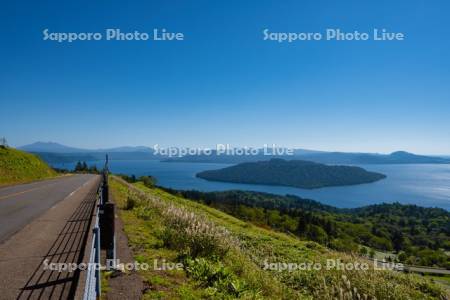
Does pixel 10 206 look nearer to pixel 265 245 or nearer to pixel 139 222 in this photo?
pixel 139 222

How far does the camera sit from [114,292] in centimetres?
577

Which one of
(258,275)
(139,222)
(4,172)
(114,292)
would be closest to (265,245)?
(139,222)

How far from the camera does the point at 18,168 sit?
36562 millimetres

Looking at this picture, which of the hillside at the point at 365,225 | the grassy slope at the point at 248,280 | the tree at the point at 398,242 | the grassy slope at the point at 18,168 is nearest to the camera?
the grassy slope at the point at 248,280

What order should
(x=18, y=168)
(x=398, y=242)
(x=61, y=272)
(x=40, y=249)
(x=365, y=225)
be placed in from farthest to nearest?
(x=365, y=225) → (x=398, y=242) → (x=18, y=168) → (x=40, y=249) → (x=61, y=272)

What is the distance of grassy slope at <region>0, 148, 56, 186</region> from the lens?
1277 inches

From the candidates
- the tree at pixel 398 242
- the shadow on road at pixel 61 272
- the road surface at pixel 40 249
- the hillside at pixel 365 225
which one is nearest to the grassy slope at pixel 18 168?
the road surface at pixel 40 249

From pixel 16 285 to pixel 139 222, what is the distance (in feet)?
24.4

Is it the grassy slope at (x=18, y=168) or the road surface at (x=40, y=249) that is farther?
the grassy slope at (x=18, y=168)

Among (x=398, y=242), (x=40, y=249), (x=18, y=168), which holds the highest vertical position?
(x=18, y=168)

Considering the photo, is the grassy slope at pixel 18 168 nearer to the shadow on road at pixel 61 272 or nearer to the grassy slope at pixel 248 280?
the grassy slope at pixel 248 280

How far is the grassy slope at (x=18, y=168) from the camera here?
32441 millimetres

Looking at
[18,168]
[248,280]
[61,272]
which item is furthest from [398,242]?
[61,272]

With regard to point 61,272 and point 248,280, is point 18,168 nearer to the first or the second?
point 61,272
